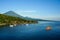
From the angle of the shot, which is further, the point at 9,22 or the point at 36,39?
the point at 9,22

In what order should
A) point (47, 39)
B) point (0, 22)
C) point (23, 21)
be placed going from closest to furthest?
point (47, 39), point (0, 22), point (23, 21)

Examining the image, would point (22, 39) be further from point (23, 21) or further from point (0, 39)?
point (23, 21)

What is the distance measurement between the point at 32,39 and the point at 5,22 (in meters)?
10.5

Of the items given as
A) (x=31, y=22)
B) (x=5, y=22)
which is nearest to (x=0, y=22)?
(x=5, y=22)

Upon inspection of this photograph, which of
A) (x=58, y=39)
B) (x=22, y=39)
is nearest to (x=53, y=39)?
(x=58, y=39)

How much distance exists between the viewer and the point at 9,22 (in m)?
16.8

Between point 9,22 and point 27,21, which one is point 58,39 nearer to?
point 9,22

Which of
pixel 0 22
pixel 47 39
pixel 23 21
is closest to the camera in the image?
pixel 47 39

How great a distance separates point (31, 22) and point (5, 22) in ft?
14.5

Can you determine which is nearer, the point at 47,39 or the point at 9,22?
the point at 47,39

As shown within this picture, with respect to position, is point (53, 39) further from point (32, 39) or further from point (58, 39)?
point (32, 39)

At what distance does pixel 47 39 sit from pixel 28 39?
920 millimetres

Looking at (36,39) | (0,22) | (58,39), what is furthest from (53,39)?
(0,22)

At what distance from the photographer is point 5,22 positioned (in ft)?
54.3
